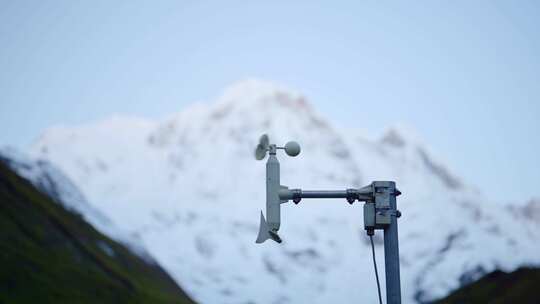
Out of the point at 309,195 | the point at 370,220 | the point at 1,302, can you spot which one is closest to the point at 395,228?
the point at 370,220

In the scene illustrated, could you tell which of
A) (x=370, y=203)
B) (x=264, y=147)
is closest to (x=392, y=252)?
(x=370, y=203)

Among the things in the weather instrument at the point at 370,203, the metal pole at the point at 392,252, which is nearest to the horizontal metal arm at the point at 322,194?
the weather instrument at the point at 370,203

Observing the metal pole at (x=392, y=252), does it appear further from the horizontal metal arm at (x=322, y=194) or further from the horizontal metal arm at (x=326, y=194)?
the horizontal metal arm at (x=326, y=194)

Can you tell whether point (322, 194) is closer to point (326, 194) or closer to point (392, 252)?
point (326, 194)

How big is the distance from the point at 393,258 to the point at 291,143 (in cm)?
253

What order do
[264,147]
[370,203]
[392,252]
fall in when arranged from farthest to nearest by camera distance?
[264,147] < [370,203] < [392,252]

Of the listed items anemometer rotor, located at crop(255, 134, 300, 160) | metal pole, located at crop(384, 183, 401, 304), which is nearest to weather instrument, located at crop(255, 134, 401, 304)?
metal pole, located at crop(384, 183, 401, 304)

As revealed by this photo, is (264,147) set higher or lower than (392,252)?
higher

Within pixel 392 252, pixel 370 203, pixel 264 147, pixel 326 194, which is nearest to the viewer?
pixel 326 194

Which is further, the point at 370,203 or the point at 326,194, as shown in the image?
the point at 370,203

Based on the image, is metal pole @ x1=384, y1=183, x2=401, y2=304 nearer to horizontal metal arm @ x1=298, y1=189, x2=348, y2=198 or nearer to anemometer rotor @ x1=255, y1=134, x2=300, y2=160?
horizontal metal arm @ x1=298, y1=189, x2=348, y2=198

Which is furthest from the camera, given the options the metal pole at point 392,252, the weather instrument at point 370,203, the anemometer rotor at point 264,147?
the anemometer rotor at point 264,147

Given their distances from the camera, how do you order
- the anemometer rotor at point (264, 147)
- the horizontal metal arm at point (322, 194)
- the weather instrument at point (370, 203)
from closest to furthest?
the horizontal metal arm at point (322, 194) → the weather instrument at point (370, 203) → the anemometer rotor at point (264, 147)

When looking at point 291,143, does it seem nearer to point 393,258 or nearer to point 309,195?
point 309,195
